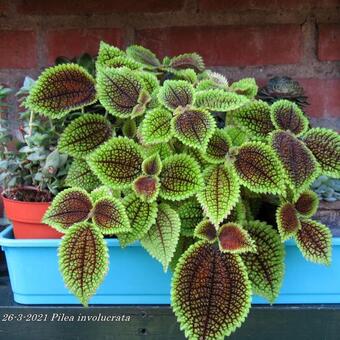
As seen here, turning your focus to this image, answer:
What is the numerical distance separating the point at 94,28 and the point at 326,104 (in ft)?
1.57

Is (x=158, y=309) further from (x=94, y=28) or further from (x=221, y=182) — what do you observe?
(x=94, y=28)

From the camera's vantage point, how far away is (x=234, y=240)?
634 millimetres

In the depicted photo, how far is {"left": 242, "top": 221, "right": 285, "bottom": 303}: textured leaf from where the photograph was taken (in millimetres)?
651

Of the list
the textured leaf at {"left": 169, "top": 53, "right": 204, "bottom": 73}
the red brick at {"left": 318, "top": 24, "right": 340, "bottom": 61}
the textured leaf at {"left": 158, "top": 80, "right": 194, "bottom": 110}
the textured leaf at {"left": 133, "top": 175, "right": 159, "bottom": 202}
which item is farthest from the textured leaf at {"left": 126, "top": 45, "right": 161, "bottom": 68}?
the red brick at {"left": 318, "top": 24, "right": 340, "bottom": 61}

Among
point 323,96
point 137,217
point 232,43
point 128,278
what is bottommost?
point 128,278

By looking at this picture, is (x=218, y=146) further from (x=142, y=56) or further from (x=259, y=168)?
(x=142, y=56)

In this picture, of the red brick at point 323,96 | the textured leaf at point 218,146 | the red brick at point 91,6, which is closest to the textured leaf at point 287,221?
the textured leaf at point 218,146

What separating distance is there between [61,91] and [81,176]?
12cm

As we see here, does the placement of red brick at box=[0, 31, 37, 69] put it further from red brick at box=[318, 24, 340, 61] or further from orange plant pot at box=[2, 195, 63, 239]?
red brick at box=[318, 24, 340, 61]

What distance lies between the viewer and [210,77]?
2.60 ft

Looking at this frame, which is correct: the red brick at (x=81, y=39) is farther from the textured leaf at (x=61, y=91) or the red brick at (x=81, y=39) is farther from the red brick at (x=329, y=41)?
the red brick at (x=329, y=41)

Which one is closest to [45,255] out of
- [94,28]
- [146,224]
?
[146,224]

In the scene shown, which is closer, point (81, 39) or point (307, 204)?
point (307, 204)

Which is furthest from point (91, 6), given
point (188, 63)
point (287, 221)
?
point (287, 221)
